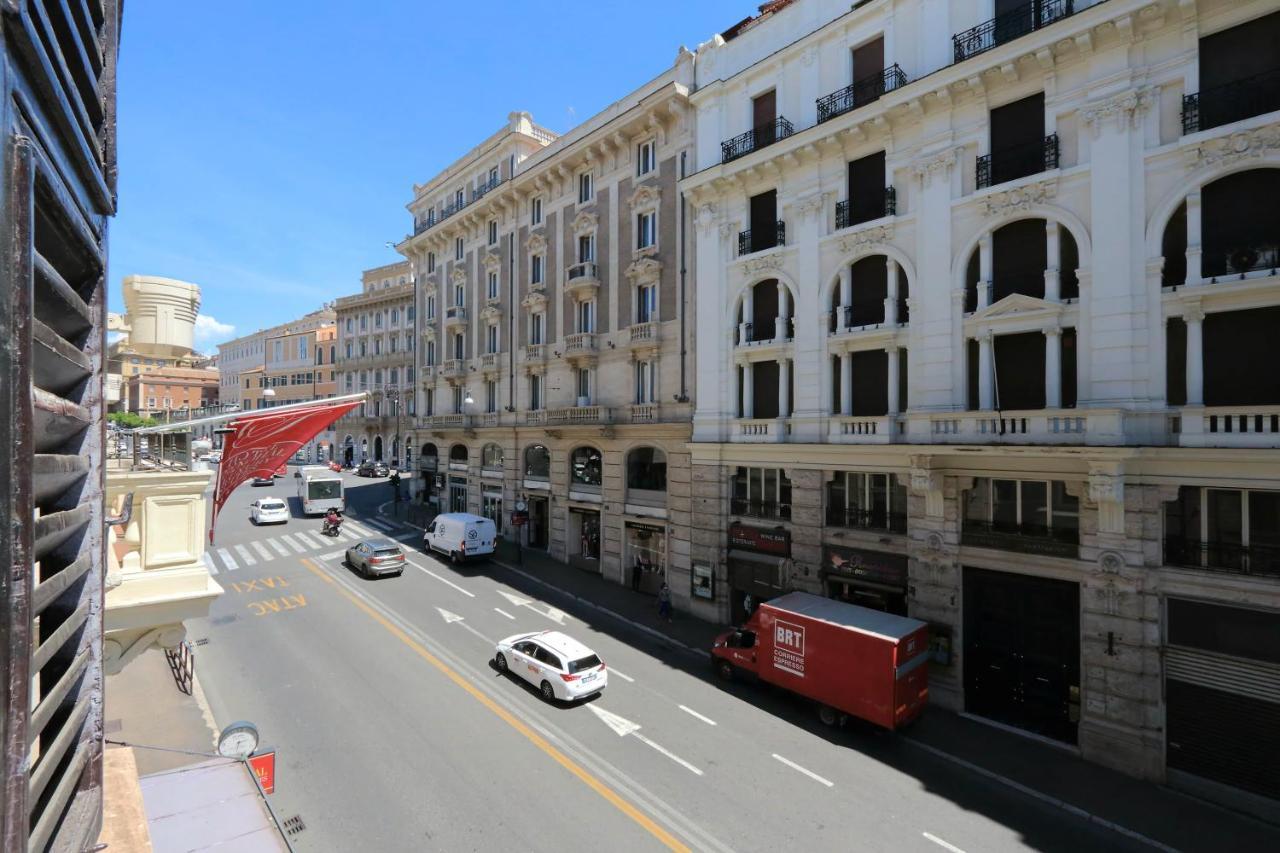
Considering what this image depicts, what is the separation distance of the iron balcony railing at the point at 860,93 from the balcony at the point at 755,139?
1.35 meters

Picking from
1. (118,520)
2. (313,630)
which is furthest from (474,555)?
(118,520)

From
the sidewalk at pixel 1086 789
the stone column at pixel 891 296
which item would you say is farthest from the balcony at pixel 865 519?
the stone column at pixel 891 296

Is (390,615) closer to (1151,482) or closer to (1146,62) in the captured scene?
(1151,482)

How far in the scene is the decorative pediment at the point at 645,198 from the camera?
26.2m

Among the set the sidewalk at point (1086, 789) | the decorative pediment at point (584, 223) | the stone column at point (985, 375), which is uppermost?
the decorative pediment at point (584, 223)

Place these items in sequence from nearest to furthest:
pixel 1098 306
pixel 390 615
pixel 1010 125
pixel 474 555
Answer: pixel 1098 306 < pixel 1010 125 < pixel 390 615 < pixel 474 555

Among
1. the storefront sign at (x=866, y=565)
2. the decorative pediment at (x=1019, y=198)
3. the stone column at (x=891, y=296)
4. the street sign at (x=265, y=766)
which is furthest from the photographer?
the stone column at (x=891, y=296)

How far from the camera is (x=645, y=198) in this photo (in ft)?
87.5

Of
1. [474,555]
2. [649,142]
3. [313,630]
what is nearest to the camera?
[313,630]

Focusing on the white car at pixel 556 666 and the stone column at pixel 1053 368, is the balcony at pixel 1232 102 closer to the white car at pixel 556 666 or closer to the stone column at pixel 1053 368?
the stone column at pixel 1053 368

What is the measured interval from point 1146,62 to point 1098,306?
586 cm

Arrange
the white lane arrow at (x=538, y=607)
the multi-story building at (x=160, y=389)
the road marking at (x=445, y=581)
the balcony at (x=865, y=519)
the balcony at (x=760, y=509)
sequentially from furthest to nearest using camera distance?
the road marking at (x=445, y=581) → the white lane arrow at (x=538, y=607) → the balcony at (x=760, y=509) → the multi-story building at (x=160, y=389) → the balcony at (x=865, y=519)

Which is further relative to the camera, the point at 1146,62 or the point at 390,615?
the point at 390,615

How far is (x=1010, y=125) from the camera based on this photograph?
1644 cm
